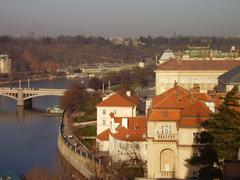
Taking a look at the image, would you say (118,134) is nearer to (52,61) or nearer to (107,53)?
(52,61)

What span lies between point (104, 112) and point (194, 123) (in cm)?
670

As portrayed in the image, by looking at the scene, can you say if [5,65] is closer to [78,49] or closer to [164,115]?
[78,49]

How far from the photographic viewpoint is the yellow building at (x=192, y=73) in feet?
60.8

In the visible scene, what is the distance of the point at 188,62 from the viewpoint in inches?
755

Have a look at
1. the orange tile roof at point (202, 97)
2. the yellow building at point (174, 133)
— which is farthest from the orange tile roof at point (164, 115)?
the orange tile roof at point (202, 97)

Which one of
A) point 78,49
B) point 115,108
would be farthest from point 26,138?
point 78,49

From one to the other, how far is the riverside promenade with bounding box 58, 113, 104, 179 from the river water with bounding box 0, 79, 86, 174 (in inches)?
18.9

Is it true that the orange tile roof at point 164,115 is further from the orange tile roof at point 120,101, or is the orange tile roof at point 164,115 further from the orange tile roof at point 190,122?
the orange tile roof at point 120,101

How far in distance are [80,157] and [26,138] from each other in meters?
6.05

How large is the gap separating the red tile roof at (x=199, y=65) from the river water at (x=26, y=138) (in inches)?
174

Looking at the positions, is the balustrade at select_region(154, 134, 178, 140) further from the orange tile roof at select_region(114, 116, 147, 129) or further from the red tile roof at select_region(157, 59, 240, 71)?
the red tile roof at select_region(157, 59, 240, 71)

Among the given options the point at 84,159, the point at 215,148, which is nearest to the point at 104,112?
the point at 84,159

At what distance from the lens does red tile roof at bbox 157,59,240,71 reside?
1864 cm

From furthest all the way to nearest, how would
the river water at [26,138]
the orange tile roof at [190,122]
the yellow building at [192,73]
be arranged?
the yellow building at [192,73] → the river water at [26,138] → the orange tile roof at [190,122]
